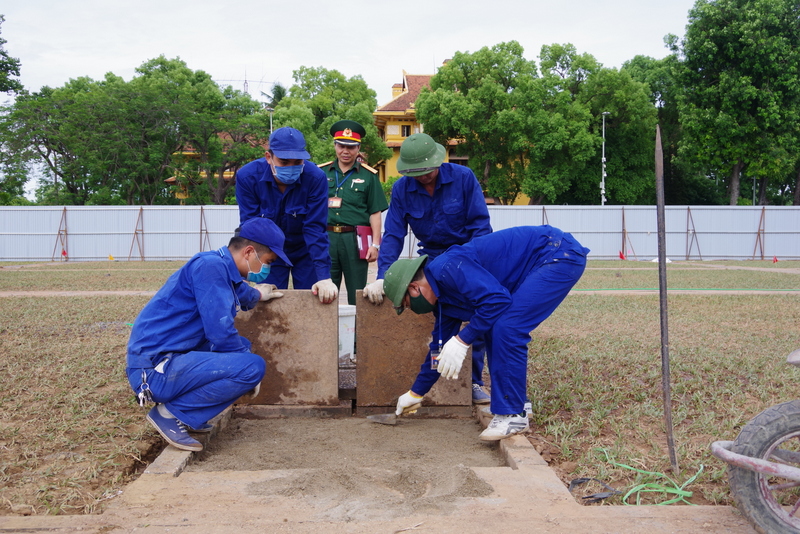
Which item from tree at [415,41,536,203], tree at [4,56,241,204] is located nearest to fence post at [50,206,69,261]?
tree at [4,56,241,204]

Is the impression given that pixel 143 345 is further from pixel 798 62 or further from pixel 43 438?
pixel 798 62

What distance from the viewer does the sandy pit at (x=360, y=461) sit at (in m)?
2.76

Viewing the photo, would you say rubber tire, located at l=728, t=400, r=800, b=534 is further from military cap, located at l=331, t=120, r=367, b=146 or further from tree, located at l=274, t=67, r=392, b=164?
tree, located at l=274, t=67, r=392, b=164

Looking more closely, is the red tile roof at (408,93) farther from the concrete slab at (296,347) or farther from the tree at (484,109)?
the concrete slab at (296,347)

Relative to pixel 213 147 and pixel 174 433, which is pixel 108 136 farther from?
pixel 174 433

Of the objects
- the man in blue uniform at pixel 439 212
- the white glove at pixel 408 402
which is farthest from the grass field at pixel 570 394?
the man in blue uniform at pixel 439 212

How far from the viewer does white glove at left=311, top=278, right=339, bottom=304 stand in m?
4.24

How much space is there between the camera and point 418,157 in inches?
163

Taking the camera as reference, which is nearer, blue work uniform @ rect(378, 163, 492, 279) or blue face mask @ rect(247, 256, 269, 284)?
blue face mask @ rect(247, 256, 269, 284)

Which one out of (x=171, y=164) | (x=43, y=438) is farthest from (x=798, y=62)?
(x=43, y=438)

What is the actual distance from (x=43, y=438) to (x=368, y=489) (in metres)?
1.98

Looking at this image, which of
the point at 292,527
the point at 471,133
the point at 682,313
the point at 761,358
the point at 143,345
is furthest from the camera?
the point at 471,133

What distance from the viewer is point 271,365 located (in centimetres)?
436

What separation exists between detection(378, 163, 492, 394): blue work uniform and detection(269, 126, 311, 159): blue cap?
728 millimetres
